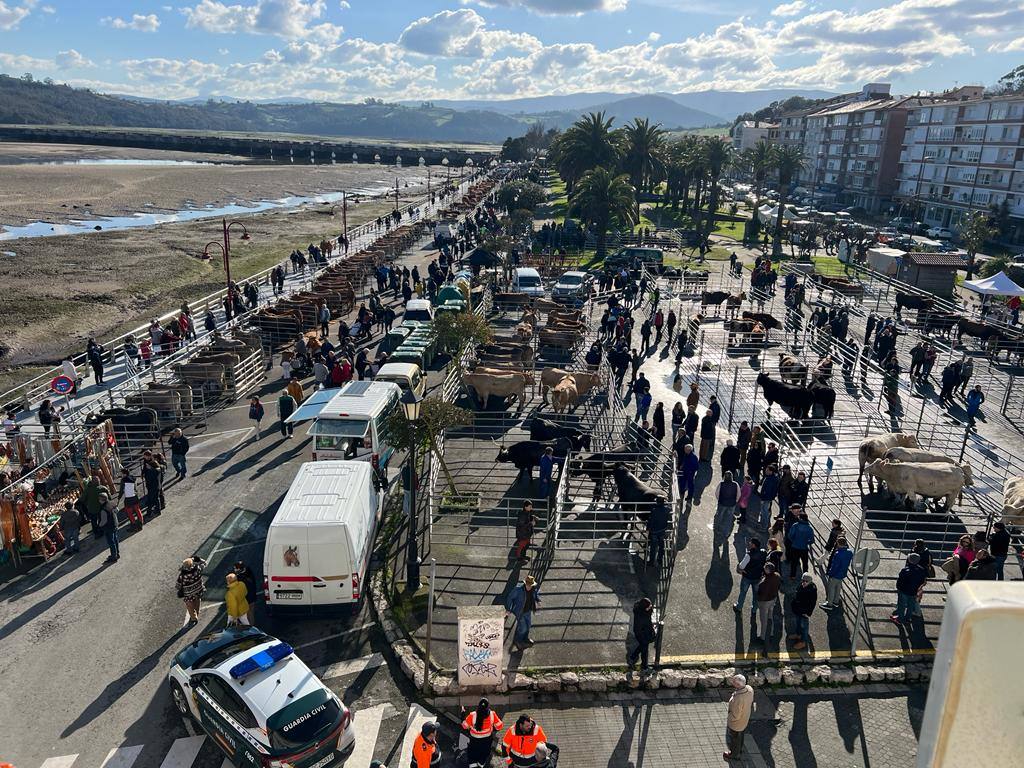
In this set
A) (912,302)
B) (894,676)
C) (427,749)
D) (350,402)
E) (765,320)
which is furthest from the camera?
(912,302)

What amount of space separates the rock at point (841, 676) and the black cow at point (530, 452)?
8.60 metres

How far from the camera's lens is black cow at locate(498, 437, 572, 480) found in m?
19.2

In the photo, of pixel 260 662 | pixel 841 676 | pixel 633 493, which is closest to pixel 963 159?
pixel 633 493

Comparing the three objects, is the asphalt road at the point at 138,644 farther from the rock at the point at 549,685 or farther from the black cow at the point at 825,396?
the black cow at the point at 825,396

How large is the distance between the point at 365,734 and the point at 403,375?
48.1 ft

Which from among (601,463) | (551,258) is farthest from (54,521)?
(551,258)

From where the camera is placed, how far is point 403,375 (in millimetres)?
24328

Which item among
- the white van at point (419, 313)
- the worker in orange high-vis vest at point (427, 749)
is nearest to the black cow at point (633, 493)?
the worker in orange high-vis vest at point (427, 749)

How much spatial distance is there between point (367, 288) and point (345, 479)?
31810mm

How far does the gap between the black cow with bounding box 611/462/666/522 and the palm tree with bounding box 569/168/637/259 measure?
38.4 meters

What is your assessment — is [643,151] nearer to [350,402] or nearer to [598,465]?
[598,465]

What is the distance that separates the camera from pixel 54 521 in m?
15.9

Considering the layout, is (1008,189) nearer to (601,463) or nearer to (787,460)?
(787,460)

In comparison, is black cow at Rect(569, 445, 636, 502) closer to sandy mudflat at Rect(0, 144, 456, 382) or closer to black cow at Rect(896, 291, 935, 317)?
black cow at Rect(896, 291, 935, 317)
